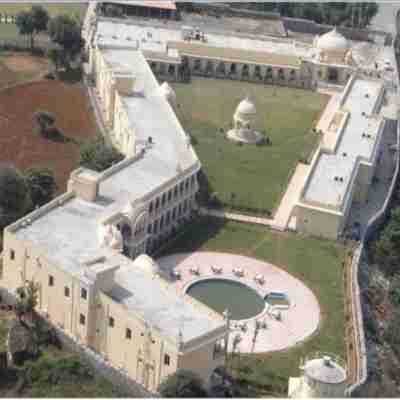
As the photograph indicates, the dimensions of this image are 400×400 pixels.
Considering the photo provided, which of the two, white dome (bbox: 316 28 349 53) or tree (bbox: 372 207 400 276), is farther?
white dome (bbox: 316 28 349 53)

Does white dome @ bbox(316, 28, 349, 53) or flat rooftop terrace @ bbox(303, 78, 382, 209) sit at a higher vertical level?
white dome @ bbox(316, 28, 349, 53)

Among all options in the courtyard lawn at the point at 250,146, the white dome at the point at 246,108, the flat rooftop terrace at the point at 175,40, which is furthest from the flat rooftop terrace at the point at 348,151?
the flat rooftop terrace at the point at 175,40

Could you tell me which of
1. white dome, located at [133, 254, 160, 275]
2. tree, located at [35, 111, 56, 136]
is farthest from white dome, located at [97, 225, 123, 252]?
tree, located at [35, 111, 56, 136]

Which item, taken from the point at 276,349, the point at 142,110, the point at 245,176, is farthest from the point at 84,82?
the point at 276,349

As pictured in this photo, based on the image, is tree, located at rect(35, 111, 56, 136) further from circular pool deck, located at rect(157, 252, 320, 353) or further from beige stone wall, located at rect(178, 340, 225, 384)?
beige stone wall, located at rect(178, 340, 225, 384)

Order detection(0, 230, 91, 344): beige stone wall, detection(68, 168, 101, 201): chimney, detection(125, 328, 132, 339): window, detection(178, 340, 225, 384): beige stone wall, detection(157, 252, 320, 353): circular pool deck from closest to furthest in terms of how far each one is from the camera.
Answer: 1. detection(178, 340, 225, 384): beige stone wall
2. detection(125, 328, 132, 339): window
3. detection(0, 230, 91, 344): beige stone wall
4. detection(157, 252, 320, 353): circular pool deck
5. detection(68, 168, 101, 201): chimney

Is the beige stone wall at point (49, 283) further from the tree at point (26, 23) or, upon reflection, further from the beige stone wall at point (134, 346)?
the tree at point (26, 23)

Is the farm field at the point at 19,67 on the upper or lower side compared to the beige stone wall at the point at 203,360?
upper
